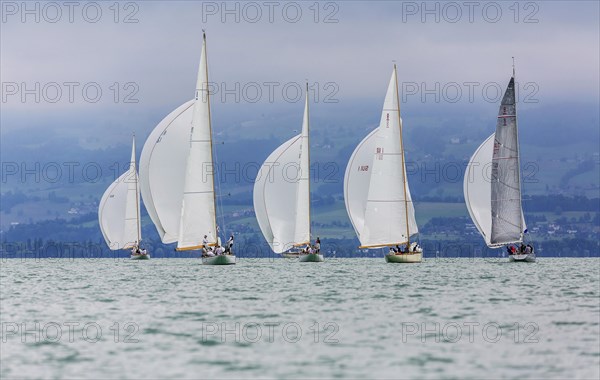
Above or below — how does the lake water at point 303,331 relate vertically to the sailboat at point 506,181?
below

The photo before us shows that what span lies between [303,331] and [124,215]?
101 meters

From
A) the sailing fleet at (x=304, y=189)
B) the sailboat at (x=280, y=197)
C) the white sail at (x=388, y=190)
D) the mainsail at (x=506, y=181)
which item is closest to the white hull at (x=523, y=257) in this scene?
the sailing fleet at (x=304, y=189)

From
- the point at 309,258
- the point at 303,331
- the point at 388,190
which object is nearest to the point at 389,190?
the point at 388,190

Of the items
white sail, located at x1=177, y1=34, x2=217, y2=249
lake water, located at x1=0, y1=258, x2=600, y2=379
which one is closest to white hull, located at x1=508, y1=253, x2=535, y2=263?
white sail, located at x1=177, y1=34, x2=217, y2=249

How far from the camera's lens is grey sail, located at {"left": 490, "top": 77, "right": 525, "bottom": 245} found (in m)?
100

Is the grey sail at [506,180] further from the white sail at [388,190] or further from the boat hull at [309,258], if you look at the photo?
the boat hull at [309,258]

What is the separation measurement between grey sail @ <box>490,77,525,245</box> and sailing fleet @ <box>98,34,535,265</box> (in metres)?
0.08

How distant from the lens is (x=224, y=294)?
58.9 m

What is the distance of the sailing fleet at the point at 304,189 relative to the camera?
298 ft

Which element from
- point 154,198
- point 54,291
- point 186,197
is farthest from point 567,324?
point 154,198

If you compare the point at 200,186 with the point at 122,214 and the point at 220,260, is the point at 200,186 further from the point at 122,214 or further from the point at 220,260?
the point at 122,214

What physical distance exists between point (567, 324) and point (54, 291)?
29730 mm

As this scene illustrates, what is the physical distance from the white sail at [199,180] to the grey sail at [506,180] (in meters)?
23.7

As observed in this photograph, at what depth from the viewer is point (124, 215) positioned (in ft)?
459
